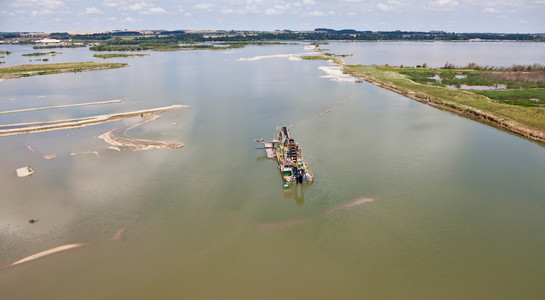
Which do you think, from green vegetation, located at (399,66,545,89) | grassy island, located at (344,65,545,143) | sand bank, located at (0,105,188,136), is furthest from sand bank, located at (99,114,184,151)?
green vegetation, located at (399,66,545,89)

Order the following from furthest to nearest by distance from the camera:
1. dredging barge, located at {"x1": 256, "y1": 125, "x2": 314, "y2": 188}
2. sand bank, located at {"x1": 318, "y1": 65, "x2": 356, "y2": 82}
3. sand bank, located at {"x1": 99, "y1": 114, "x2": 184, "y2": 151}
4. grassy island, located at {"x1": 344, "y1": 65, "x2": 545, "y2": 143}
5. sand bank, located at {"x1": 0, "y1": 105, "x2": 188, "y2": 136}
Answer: sand bank, located at {"x1": 318, "y1": 65, "x2": 356, "y2": 82}
grassy island, located at {"x1": 344, "y1": 65, "x2": 545, "y2": 143}
sand bank, located at {"x1": 0, "y1": 105, "x2": 188, "y2": 136}
sand bank, located at {"x1": 99, "y1": 114, "x2": 184, "y2": 151}
dredging barge, located at {"x1": 256, "y1": 125, "x2": 314, "y2": 188}

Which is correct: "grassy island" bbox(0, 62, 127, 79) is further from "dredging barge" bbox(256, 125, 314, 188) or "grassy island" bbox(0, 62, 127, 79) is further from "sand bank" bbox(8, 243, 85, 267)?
"dredging barge" bbox(256, 125, 314, 188)

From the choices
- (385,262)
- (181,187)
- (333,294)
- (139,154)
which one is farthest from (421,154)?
(139,154)

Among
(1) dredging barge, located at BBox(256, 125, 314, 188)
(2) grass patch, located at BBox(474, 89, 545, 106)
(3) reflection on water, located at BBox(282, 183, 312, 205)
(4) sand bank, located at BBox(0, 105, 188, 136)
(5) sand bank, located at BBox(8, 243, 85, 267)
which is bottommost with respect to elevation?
(5) sand bank, located at BBox(8, 243, 85, 267)

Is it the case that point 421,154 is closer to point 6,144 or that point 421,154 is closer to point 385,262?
point 385,262

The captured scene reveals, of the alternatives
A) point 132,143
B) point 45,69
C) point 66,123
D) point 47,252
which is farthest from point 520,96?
point 45,69

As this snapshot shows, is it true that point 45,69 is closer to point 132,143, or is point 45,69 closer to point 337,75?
point 132,143

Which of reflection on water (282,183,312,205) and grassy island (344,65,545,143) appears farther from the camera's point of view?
grassy island (344,65,545,143)
